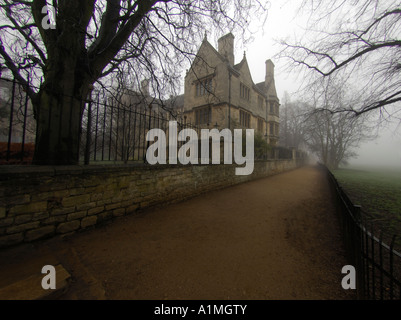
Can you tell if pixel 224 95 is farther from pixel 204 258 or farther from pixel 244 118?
pixel 204 258

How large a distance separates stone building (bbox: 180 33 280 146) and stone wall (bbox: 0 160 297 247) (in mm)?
8078

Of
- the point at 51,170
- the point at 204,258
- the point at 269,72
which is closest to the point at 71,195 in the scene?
the point at 51,170

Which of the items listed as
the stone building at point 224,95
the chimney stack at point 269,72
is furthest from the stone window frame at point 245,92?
the chimney stack at point 269,72

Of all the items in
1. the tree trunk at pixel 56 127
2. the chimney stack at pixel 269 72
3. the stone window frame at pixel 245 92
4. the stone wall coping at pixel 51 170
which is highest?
the chimney stack at pixel 269 72

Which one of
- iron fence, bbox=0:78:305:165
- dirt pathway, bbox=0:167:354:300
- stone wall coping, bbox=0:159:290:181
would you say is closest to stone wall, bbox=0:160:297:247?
stone wall coping, bbox=0:159:290:181

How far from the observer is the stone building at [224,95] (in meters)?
14.4

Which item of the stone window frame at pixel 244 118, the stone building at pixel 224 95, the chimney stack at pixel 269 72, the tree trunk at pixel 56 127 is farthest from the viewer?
the chimney stack at pixel 269 72

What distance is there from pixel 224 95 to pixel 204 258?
14350 mm

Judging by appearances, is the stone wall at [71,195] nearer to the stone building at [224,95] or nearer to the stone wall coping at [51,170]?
the stone wall coping at [51,170]

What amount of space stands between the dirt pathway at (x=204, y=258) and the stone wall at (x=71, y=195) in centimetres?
29

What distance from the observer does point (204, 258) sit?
246 cm

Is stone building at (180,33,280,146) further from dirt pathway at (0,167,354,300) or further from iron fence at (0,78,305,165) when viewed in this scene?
dirt pathway at (0,167,354,300)
